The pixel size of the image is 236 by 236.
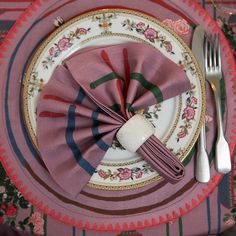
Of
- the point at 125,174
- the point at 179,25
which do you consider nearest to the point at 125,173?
the point at 125,174

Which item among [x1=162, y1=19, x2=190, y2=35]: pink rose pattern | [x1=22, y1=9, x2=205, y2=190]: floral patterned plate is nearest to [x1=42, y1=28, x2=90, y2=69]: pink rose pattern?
[x1=22, y1=9, x2=205, y2=190]: floral patterned plate

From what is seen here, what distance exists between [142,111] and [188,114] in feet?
0.20

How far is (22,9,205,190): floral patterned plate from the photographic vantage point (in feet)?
1.57

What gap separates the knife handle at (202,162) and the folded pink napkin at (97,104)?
48mm

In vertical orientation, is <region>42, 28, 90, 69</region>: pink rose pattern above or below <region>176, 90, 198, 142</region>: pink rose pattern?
above

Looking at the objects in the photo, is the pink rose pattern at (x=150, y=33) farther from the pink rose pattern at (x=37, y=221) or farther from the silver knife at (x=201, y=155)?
the pink rose pattern at (x=37, y=221)

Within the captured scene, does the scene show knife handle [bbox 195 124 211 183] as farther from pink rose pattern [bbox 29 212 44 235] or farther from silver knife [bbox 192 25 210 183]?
pink rose pattern [bbox 29 212 44 235]

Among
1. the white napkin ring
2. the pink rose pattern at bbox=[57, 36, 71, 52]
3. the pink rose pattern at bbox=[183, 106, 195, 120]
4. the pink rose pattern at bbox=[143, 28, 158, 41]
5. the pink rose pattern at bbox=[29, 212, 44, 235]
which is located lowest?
the pink rose pattern at bbox=[29, 212, 44, 235]

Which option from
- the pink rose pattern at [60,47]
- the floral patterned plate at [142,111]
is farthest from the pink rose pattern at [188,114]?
the pink rose pattern at [60,47]

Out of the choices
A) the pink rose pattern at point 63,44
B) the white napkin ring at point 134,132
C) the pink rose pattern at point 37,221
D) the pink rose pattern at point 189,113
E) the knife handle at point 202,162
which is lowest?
the pink rose pattern at point 37,221

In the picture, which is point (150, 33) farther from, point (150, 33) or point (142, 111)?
point (142, 111)

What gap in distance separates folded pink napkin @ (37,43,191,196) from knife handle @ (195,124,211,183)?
0.05m

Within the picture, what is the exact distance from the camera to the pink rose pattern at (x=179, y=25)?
51cm

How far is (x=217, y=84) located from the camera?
500mm
